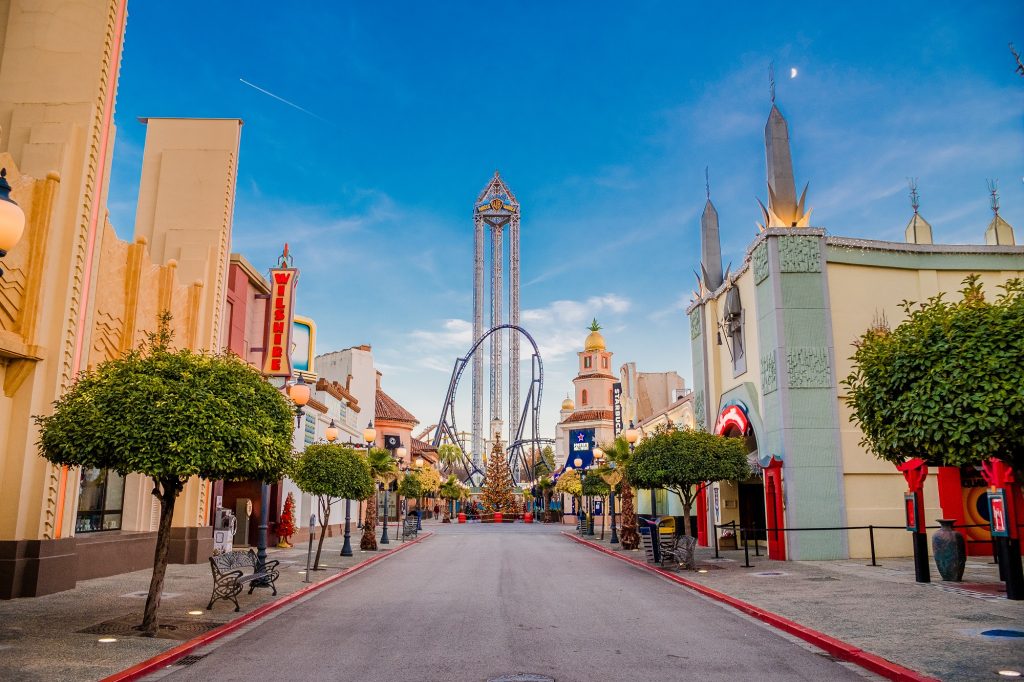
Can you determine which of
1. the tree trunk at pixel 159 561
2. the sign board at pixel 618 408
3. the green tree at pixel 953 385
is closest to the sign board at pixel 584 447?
the sign board at pixel 618 408

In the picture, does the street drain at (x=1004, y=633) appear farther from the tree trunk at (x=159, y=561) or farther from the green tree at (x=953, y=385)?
the tree trunk at (x=159, y=561)

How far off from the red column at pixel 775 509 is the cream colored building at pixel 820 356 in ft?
0.11

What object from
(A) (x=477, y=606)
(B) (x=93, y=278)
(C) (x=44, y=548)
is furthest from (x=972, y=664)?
(B) (x=93, y=278)

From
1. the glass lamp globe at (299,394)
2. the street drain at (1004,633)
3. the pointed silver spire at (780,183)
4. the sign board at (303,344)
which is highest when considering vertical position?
the pointed silver spire at (780,183)

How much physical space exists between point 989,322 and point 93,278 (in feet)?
54.1

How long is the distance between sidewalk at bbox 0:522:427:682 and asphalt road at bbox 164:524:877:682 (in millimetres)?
803

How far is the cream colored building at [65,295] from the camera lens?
14258mm

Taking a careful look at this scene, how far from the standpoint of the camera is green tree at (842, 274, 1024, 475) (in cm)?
898

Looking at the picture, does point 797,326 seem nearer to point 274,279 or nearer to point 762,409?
point 762,409

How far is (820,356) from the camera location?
23.3 m

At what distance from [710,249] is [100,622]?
27322mm

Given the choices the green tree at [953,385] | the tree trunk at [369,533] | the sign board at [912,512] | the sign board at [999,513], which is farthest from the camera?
the tree trunk at [369,533]

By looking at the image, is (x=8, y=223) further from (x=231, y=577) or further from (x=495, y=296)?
(x=495, y=296)

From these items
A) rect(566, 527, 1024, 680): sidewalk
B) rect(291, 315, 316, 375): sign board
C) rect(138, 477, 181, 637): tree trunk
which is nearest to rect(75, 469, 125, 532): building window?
rect(138, 477, 181, 637): tree trunk
